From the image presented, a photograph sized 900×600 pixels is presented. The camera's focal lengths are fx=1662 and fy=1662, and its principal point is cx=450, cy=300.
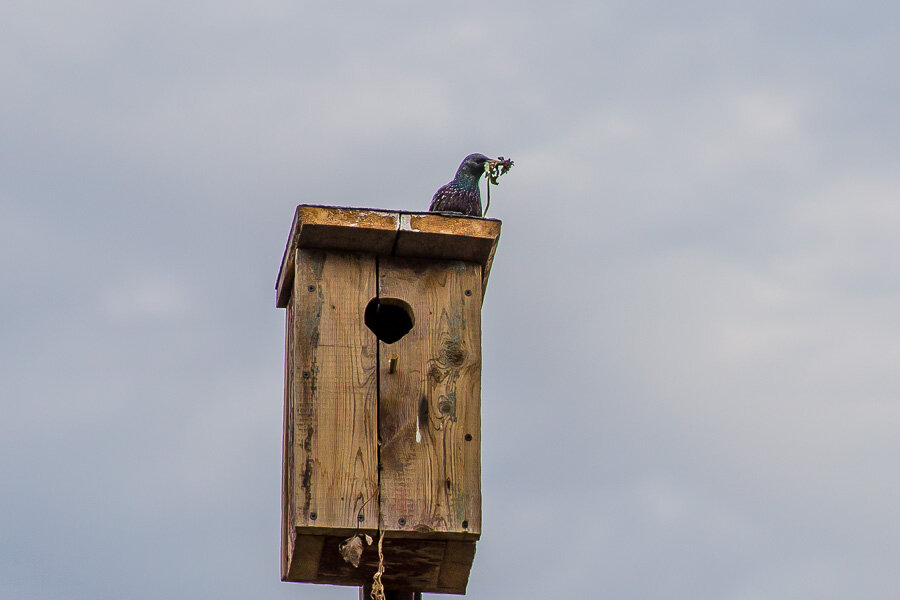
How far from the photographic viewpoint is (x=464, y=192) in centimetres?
556

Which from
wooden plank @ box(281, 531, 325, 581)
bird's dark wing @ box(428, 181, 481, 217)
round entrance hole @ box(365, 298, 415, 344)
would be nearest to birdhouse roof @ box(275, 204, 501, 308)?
round entrance hole @ box(365, 298, 415, 344)

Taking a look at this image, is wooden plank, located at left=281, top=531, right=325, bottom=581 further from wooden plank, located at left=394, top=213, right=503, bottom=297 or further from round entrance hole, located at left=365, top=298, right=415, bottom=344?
wooden plank, located at left=394, top=213, right=503, bottom=297

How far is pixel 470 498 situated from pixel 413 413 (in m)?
0.30

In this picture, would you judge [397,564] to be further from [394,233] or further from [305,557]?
[394,233]

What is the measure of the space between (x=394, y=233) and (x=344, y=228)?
6.0 inches

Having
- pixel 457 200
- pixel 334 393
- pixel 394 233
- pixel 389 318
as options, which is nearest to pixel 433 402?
pixel 334 393

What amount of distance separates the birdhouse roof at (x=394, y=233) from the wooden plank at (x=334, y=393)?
50mm

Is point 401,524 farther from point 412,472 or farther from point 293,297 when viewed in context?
point 293,297

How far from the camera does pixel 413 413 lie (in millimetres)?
4887

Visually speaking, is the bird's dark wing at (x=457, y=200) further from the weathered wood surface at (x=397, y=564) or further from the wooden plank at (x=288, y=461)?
the weathered wood surface at (x=397, y=564)

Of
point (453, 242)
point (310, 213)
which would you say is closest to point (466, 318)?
point (453, 242)

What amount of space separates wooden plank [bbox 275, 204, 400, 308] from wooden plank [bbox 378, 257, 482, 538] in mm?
89

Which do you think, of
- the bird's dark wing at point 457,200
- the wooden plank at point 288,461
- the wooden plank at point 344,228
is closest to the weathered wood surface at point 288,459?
the wooden plank at point 288,461

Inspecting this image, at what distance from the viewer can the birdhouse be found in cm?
475
